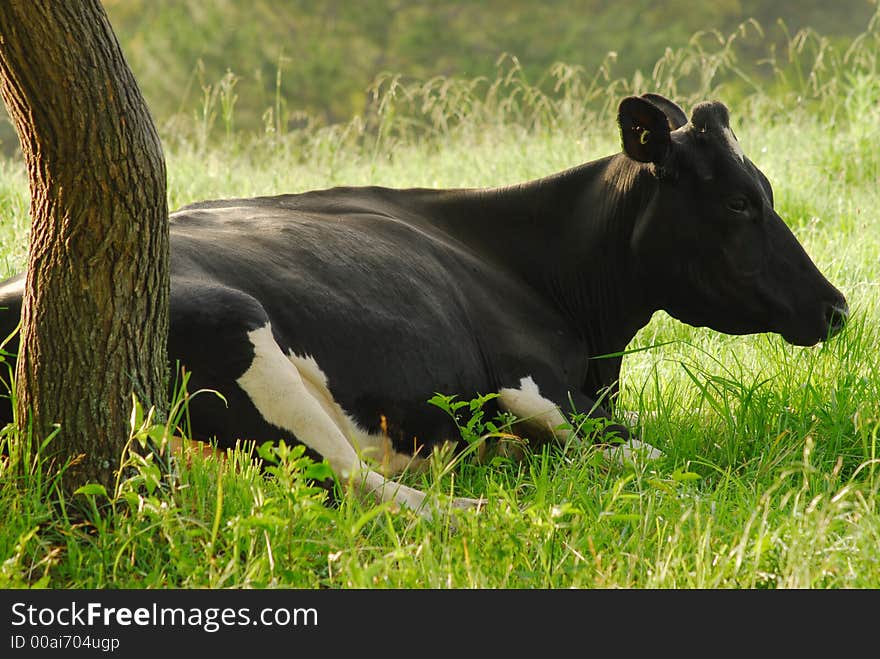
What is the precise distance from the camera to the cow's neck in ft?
16.8

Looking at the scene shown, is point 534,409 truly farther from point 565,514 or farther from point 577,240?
point 565,514

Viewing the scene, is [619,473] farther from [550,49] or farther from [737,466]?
[550,49]

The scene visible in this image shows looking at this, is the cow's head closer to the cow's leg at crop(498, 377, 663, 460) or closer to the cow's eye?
the cow's eye

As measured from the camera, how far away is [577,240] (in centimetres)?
516

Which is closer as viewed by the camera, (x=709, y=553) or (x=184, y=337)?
(x=709, y=553)

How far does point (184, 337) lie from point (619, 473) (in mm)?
1515

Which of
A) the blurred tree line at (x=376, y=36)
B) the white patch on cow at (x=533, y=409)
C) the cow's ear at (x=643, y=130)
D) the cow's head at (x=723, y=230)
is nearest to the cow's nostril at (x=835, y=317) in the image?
the cow's head at (x=723, y=230)

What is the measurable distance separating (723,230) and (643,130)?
1.67 ft

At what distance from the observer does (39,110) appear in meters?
3.14

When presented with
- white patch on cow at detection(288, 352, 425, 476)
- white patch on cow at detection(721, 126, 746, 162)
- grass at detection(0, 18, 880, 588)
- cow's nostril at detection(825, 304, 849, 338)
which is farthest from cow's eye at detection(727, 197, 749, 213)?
white patch on cow at detection(288, 352, 425, 476)

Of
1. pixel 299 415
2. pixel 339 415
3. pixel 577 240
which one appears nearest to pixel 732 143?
pixel 577 240

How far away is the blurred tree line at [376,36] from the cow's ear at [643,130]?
62.1 feet
